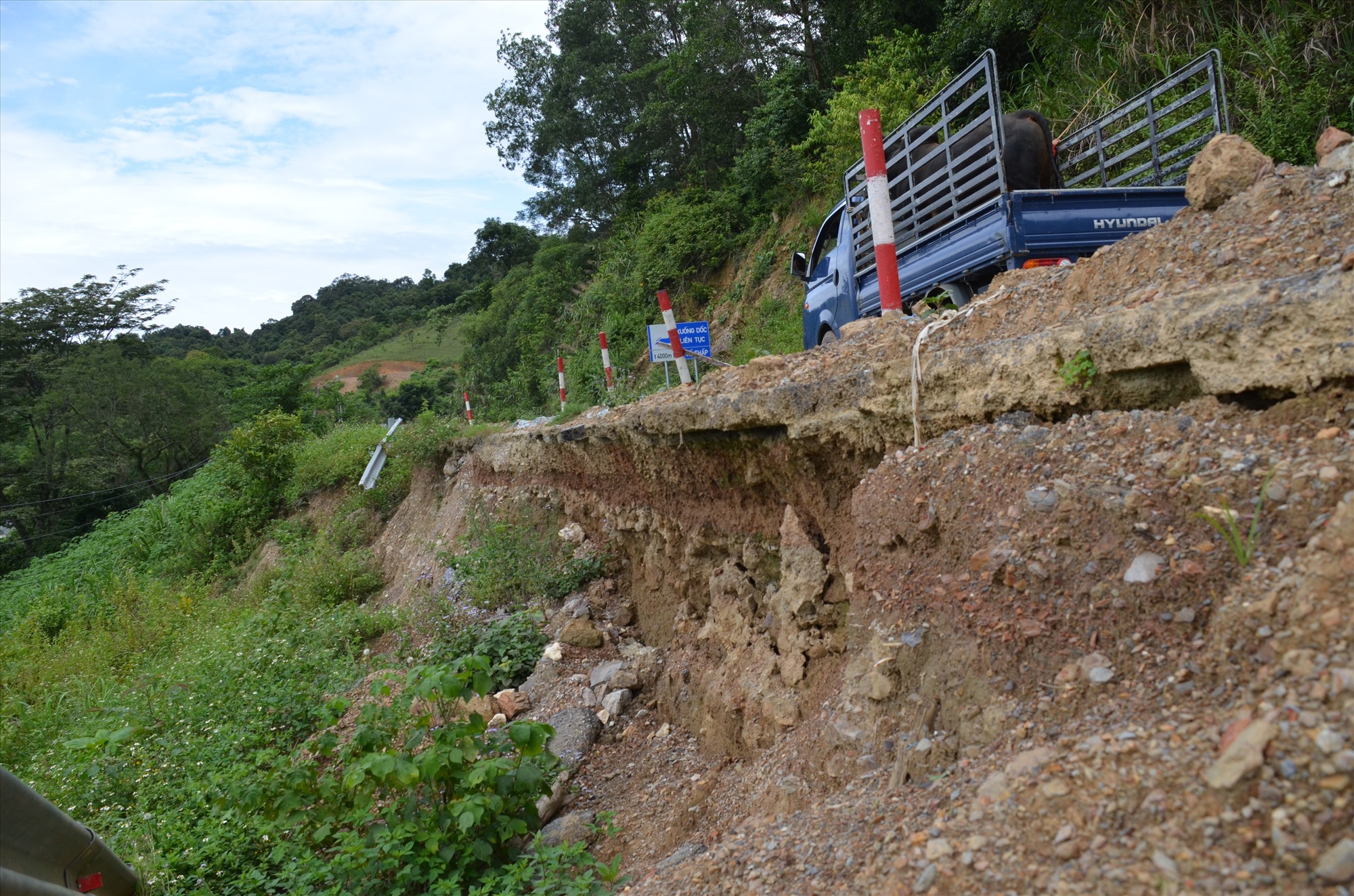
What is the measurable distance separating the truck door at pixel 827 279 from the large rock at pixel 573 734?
4.08m

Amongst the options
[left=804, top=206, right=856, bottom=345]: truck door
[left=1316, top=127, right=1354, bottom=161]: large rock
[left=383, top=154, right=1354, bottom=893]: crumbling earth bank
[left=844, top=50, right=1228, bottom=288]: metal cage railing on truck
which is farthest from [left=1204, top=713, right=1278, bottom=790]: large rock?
[left=804, top=206, right=856, bottom=345]: truck door

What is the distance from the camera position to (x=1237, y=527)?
6.64ft

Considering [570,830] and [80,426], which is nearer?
[570,830]

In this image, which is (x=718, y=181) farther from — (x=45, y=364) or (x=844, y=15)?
(x=45, y=364)

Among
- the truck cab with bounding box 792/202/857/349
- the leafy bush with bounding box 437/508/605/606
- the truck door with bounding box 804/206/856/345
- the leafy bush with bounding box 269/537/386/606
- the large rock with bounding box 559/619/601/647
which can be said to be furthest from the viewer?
the leafy bush with bounding box 269/537/386/606

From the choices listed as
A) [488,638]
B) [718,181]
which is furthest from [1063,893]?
[718,181]

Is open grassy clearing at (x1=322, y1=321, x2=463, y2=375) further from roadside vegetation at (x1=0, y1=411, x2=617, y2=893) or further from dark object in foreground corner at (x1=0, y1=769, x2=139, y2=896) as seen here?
dark object in foreground corner at (x1=0, y1=769, x2=139, y2=896)

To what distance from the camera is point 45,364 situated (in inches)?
1195

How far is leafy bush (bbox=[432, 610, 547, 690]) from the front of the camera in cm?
571

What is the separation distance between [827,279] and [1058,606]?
5919 mm

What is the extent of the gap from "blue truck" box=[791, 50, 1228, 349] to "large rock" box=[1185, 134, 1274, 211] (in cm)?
131

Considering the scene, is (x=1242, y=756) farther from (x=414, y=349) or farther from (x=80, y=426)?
(x=414, y=349)

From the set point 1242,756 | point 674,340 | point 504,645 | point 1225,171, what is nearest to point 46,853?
point 504,645

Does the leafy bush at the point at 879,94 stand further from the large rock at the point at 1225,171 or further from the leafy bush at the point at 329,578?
the large rock at the point at 1225,171
